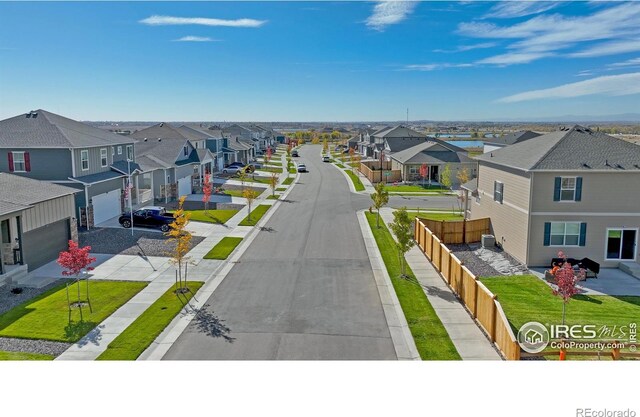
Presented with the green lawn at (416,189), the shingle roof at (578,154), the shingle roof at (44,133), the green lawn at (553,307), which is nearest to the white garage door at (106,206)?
the shingle roof at (44,133)

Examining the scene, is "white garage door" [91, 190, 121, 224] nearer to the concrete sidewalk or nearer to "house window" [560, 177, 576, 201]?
the concrete sidewalk

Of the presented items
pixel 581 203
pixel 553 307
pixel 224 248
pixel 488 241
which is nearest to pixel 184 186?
pixel 224 248

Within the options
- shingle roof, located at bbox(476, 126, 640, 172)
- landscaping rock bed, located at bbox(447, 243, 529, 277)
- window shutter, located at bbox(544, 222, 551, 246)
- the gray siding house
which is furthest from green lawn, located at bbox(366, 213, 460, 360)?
the gray siding house

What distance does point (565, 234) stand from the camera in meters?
24.2

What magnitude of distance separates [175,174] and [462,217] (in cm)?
2493

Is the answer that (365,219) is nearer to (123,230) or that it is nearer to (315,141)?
(123,230)

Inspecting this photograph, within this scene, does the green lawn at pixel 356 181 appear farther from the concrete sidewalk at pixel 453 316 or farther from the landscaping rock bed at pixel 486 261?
the concrete sidewalk at pixel 453 316

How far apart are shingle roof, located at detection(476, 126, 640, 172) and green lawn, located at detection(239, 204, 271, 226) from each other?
1687cm

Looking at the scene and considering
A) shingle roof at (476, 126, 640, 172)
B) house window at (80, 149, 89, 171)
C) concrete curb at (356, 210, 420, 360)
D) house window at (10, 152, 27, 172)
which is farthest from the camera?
house window at (80, 149, 89, 171)

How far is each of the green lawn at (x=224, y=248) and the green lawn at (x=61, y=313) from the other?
204 inches

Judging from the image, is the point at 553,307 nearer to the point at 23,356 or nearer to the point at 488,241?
the point at 488,241

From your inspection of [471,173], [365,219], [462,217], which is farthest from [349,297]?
[471,173]

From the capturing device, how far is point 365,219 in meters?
36.2

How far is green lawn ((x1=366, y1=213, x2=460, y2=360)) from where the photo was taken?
46.6ft
